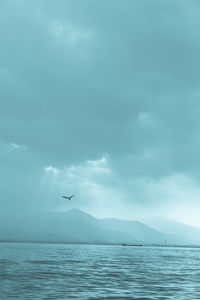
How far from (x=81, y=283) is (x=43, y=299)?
11.1 metres

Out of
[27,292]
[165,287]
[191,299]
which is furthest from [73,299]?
[165,287]

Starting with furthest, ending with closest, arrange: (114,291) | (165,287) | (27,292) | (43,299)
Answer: (165,287)
(114,291)
(27,292)
(43,299)

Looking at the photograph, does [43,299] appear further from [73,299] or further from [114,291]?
[114,291]

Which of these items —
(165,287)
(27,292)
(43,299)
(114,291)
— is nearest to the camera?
(43,299)

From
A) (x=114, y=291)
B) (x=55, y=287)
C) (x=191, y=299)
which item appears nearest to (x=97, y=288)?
(x=114, y=291)

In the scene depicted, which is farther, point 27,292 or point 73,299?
point 27,292

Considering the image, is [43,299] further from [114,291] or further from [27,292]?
[114,291]

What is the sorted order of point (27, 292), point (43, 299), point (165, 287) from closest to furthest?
point (43, 299) → point (27, 292) → point (165, 287)

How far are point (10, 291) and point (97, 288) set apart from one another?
27.6 ft

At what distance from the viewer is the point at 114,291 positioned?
93.9ft

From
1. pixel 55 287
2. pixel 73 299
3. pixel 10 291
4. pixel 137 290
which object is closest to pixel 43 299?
pixel 73 299

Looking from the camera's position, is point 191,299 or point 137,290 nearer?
point 191,299

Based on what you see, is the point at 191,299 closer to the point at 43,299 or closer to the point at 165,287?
the point at 165,287

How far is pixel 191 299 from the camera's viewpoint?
81.8ft
